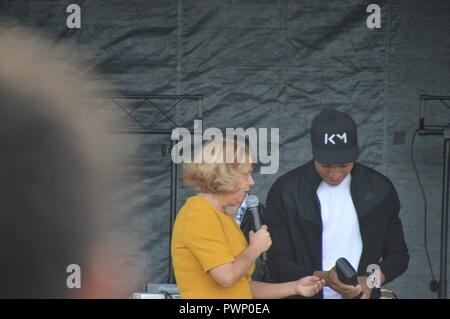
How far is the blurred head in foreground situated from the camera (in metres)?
4.95

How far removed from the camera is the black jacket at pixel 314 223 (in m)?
3.43

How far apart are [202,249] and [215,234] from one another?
2.7 inches

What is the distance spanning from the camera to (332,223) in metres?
3.46

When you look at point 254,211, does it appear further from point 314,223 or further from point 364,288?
point 364,288

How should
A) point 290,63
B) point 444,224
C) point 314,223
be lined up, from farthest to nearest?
point 290,63, point 444,224, point 314,223

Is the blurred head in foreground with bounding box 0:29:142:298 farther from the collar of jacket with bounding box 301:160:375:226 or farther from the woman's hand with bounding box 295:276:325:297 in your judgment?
the woman's hand with bounding box 295:276:325:297

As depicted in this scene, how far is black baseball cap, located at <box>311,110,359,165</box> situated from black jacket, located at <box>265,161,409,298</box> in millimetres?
218

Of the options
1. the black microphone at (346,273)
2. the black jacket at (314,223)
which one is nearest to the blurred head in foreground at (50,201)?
the black jacket at (314,223)

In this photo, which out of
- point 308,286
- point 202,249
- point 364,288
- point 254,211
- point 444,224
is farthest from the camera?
point 444,224

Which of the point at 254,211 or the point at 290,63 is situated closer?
the point at 254,211

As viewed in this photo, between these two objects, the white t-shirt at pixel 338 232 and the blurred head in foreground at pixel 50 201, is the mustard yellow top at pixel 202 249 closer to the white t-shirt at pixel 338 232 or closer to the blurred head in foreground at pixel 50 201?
the white t-shirt at pixel 338 232

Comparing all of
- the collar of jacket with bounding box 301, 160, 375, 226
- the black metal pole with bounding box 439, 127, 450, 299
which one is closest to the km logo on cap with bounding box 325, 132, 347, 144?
the collar of jacket with bounding box 301, 160, 375, 226

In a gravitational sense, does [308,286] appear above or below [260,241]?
below

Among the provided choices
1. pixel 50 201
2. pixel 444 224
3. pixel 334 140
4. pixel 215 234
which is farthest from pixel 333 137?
pixel 50 201
